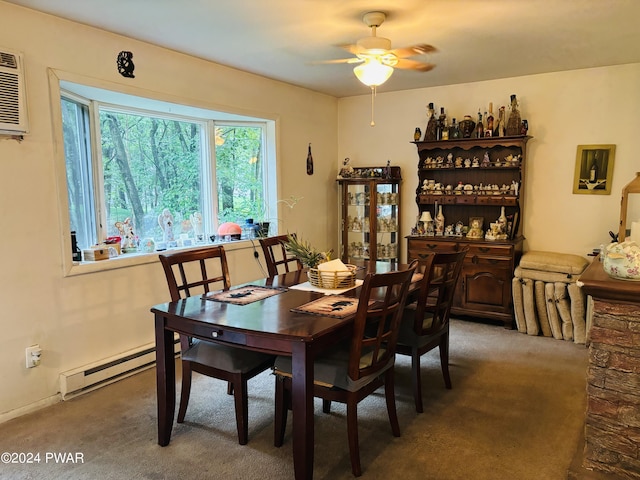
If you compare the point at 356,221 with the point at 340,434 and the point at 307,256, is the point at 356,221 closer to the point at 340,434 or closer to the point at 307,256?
the point at 307,256

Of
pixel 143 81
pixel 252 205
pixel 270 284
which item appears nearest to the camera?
pixel 270 284

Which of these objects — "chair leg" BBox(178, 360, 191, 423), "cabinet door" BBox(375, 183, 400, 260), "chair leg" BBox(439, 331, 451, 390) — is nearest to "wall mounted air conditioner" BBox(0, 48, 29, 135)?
"chair leg" BBox(178, 360, 191, 423)

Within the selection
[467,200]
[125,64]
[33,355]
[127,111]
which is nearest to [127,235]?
[127,111]

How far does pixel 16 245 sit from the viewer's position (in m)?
2.76

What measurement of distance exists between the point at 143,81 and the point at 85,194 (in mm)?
943

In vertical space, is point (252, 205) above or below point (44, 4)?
below

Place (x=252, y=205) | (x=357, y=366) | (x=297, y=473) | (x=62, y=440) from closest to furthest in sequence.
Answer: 1. (x=297, y=473)
2. (x=357, y=366)
3. (x=62, y=440)
4. (x=252, y=205)

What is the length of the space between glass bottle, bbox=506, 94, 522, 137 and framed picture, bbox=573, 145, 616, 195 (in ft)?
1.97

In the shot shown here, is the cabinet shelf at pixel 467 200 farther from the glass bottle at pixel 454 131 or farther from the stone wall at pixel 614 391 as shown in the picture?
the stone wall at pixel 614 391

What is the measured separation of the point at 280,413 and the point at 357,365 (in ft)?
1.85

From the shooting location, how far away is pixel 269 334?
6.56 ft

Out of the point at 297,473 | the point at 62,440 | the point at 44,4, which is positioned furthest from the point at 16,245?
the point at 297,473

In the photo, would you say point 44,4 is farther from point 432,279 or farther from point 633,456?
point 633,456

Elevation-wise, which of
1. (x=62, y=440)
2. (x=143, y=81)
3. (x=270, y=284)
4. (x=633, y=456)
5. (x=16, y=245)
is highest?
(x=143, y=81)
